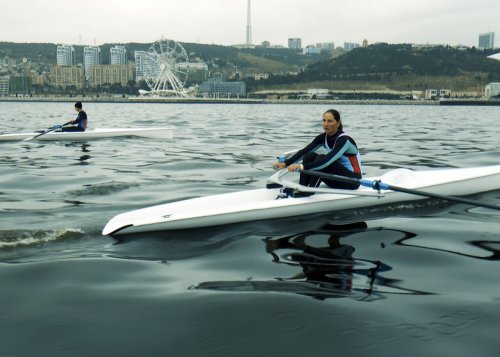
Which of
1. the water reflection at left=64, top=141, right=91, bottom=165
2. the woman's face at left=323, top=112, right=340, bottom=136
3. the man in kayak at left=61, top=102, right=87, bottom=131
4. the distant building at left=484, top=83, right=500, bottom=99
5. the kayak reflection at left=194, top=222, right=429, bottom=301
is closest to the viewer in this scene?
the kayak reflection at left=194, top=222, right=429, bottom=301

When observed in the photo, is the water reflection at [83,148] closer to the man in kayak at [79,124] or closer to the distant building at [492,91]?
the man in kayak at [79,124]

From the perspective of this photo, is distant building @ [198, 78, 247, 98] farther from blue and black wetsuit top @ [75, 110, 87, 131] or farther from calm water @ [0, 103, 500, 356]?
calm water @ [0, 103, 500, 356]

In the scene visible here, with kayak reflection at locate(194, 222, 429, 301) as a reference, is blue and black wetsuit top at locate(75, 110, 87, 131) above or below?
above

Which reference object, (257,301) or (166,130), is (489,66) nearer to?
(166,130)

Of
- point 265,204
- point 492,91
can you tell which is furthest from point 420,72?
point 265,204

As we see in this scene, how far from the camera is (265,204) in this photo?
7965 millimetres

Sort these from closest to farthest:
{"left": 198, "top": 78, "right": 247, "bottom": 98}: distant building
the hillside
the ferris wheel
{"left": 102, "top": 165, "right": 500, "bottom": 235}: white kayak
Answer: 1. {"left": 102, "top": 165, "right": 500, "bottom": 235}: white kayak
2. the ferris wheel
3. the hillside
4. {"left": 198, "top": 78, "right": 247, "bottom": 98}: distant building

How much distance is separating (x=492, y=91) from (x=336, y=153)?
169 metres

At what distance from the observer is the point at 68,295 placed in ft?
16.9

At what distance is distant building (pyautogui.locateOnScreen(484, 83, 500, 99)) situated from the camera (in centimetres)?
15900

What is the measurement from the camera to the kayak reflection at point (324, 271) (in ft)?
17.3

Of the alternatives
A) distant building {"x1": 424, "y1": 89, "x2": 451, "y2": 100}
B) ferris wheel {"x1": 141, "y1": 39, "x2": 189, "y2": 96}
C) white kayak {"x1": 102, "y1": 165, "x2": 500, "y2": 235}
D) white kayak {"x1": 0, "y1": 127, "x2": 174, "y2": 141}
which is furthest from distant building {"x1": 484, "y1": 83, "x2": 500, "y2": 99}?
white kayak {"x1": 102, "y1": 165, "x2": 500, "y2": 235}

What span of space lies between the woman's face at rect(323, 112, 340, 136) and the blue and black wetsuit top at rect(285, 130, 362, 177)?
11 centimetres

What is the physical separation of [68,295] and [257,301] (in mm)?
1765
